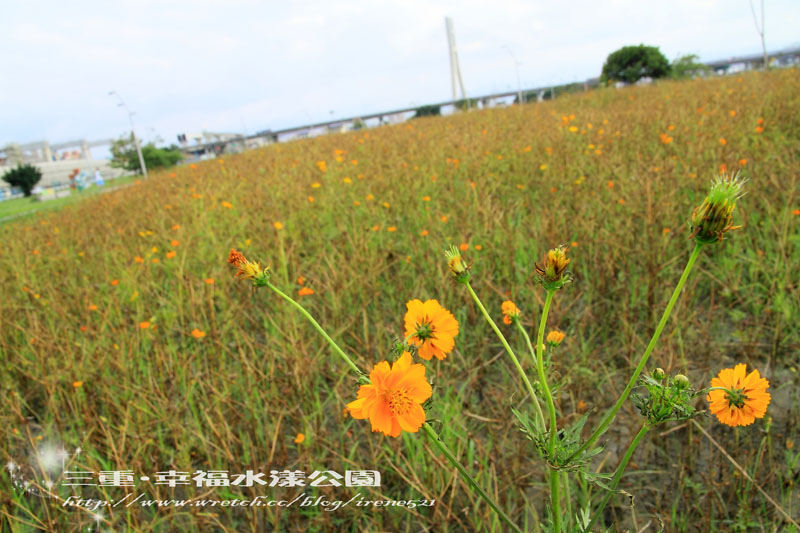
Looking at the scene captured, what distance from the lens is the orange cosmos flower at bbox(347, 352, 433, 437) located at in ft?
1.69

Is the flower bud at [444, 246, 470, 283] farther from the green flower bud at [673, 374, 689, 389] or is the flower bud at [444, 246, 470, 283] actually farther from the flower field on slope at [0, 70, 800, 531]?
the green flower bud at [673, 374, 689, 389]

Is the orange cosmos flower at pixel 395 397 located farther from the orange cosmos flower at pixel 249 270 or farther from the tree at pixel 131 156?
the tree at pixel 131 156

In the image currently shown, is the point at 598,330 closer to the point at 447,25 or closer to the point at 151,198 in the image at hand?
the point at 151,198

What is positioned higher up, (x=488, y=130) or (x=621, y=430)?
(x=488, y=130)

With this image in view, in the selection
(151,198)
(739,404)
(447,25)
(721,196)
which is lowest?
(739,404)

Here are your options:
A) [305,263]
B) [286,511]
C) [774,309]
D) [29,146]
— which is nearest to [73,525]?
[286,511]

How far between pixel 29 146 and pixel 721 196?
55069 mm

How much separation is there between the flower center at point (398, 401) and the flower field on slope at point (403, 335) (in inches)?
2.7

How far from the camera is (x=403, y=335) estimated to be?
1.81 meters

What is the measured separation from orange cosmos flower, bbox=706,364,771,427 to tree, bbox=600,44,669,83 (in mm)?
18412

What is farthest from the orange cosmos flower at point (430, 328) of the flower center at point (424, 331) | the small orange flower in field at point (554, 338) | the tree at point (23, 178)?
the tree at point (23, 178)

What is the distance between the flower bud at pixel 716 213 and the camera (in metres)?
0.47

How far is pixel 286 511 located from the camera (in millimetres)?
1236

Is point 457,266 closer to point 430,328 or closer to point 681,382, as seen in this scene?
point 430,328
